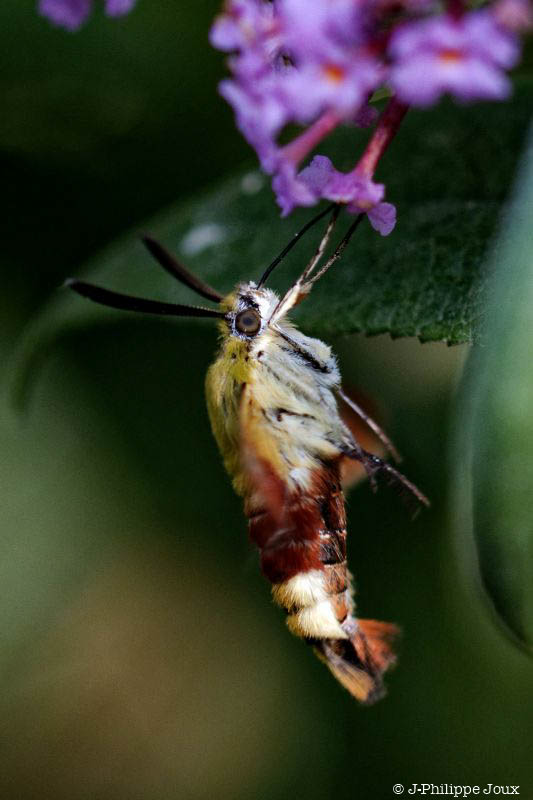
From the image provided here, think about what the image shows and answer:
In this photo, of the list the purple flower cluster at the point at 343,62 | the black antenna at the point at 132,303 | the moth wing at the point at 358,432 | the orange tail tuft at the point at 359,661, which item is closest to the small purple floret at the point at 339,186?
the purple flower cluster at the point at 343,62

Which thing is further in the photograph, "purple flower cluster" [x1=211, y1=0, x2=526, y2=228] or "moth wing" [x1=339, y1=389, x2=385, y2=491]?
"moth wing" [x1=339, y1=389, x2=385, y2=491]

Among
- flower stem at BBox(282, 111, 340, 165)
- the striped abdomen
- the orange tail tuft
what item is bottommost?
the orange tail tuft

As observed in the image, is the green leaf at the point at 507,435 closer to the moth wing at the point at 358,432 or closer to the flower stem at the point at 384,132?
the flower stem at the point at 384,132

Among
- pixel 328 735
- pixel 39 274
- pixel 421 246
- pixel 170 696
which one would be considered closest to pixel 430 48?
pixel 421 246

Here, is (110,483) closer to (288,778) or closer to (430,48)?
(288,778)

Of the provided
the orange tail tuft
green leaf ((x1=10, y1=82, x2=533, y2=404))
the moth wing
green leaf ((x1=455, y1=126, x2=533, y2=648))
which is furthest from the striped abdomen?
green leaf ((x1=455, y1=126, x2=533, y2=648))

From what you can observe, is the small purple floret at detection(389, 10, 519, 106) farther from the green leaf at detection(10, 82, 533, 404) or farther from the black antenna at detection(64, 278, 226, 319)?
the black antenna at detection(64, 278, 226, 319)
